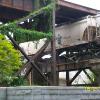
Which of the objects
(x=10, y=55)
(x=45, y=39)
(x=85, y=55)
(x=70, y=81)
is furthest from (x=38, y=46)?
(x=10, y=55)

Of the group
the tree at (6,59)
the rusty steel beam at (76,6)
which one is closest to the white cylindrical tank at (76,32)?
the rusty steel beam at (76,6)

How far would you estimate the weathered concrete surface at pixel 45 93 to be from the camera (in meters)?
8.82

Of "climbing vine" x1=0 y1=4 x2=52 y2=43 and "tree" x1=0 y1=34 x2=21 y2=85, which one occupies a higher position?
"climbing vine" x1=0 y1=4 x2=52 y2=43

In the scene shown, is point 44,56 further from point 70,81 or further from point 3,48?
point 3,48

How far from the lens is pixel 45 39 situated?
37062 mm

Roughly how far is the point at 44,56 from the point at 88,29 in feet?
28.5

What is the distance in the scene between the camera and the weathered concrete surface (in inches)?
347

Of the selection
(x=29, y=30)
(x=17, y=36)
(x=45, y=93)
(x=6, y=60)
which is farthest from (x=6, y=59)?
(x=45, y=93)

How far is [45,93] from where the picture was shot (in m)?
9.16

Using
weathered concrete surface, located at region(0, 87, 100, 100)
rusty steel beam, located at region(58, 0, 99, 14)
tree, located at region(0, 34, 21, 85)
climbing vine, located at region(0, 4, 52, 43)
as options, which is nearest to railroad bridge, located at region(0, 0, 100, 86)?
rusty steel beam, located at region(58, 0, 99, 14)

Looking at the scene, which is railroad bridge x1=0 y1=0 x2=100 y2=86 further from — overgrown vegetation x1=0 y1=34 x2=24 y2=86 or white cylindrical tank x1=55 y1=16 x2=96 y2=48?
overgrown vegetation x1=0 y1=34 x2=24 y2=86

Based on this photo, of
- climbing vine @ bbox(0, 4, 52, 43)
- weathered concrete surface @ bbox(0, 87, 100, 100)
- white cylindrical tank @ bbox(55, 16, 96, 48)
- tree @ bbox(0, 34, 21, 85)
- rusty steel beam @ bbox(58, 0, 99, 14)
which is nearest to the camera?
weathered concrete surface @ bbox(0, 87, 100, 100)

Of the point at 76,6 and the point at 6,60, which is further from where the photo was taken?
the point at 76,6

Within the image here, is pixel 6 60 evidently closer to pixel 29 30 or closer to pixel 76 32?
pixel 29 30
